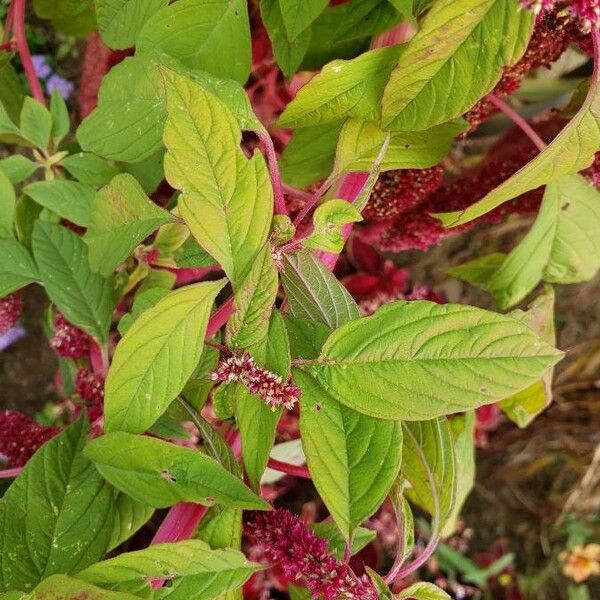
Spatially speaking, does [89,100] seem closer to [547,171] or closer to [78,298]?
[78,298]

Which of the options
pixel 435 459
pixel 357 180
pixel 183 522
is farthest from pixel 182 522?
pixel 357 180

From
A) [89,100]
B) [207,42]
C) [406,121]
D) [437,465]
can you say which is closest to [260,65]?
[89,100]

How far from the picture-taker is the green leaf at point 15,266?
0.71m

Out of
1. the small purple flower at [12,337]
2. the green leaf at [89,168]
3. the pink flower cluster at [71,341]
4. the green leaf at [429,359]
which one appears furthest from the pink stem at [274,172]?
the small purple flower at [12,337]

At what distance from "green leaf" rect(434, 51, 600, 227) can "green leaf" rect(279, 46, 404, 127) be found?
0.12 metres

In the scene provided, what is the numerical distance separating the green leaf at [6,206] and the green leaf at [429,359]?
0.35 meters

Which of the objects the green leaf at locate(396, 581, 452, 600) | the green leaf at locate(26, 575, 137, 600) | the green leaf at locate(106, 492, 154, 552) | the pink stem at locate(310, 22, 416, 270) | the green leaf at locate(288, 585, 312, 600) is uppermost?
the pink stem at locate(310, 22, 416, 270)

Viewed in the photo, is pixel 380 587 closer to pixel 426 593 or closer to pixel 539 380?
pixel 426 593

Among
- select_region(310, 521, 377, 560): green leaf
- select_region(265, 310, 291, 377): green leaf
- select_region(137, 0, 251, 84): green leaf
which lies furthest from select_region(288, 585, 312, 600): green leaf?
select_region(137, 0, 251, 84): green leaf

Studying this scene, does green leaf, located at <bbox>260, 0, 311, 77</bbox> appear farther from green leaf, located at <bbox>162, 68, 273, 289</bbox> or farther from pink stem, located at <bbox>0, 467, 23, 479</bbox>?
pink stem, located at <bbox>0, 467, 23, 479</bbox>

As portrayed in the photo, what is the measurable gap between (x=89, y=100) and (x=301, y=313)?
546 millimetres

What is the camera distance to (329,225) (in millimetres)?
525

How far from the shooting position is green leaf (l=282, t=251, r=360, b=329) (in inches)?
22.3

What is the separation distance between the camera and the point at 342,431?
57 cm
